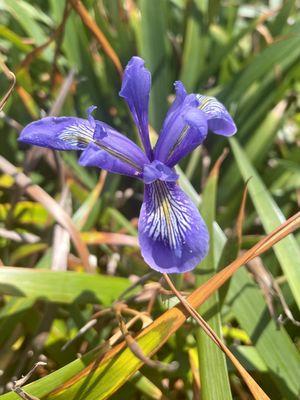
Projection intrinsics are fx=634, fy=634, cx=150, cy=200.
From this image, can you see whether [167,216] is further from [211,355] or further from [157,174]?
[211,355]

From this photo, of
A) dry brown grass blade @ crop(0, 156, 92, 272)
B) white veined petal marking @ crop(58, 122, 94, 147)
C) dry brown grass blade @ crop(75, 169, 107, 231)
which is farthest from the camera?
dry brown grass blade @ crop(75, 169, 107, 231)

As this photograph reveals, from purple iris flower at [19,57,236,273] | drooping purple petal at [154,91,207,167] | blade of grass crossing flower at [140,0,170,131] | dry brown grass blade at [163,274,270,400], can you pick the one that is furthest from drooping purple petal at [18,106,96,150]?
blade of grass crossing flower at [140,0,170,131]

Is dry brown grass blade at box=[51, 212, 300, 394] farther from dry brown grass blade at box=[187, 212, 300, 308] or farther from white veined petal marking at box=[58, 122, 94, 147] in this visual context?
white veined petal marking at box=[58, 122, 94, 147]

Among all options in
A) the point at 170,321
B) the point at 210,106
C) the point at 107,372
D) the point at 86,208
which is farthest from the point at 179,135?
the point at 86,208

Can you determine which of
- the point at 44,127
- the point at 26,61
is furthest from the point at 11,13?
the point at 44,127

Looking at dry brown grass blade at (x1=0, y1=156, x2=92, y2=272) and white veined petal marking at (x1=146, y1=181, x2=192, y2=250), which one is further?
dry brown grass blade at (x1=0, y1=156, x2=92, y2=272)
